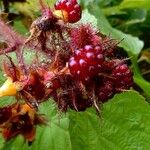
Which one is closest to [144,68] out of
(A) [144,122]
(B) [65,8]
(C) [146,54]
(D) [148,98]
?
(C) [146,54]

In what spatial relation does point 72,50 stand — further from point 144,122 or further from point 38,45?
point 144,122

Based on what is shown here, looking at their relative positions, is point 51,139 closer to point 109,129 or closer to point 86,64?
point 109,129

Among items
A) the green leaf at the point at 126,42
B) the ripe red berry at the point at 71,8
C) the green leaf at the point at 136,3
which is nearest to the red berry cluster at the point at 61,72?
the ripe red berry at the point at 71,8

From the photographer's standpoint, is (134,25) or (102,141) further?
(134,25)

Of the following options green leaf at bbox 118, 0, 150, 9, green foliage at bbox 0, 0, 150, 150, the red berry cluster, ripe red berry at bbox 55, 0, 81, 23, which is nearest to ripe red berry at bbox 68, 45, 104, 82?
the red berry cluster

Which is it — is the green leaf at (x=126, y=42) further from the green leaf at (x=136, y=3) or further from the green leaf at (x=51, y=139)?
the green leaf at (x=51, y=139)

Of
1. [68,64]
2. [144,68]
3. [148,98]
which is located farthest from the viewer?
[144,68]
